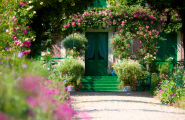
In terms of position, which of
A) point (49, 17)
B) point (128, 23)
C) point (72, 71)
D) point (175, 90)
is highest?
point (128, 23)

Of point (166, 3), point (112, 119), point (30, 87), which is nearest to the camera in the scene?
point (30, 87)

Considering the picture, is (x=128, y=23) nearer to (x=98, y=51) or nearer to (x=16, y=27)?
(x=98, y=51)

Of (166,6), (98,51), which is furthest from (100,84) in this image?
(166,6)

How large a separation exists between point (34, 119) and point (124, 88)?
803 centimetres

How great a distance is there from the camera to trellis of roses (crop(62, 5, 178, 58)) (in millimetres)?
10453

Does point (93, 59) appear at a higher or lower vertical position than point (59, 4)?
lower

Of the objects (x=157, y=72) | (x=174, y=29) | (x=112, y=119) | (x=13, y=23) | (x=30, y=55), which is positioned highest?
(x=174, y=29)

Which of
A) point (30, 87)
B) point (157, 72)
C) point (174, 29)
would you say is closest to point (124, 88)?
point (157, 72)

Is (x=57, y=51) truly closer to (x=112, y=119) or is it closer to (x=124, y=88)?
(x=124, y=88)

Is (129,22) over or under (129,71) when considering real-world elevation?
over

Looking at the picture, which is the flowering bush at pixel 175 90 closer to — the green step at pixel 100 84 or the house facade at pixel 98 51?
the green step at pixel 100 84

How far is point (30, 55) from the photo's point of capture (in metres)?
6.62

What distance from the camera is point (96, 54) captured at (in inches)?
451

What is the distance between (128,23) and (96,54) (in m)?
2.26
